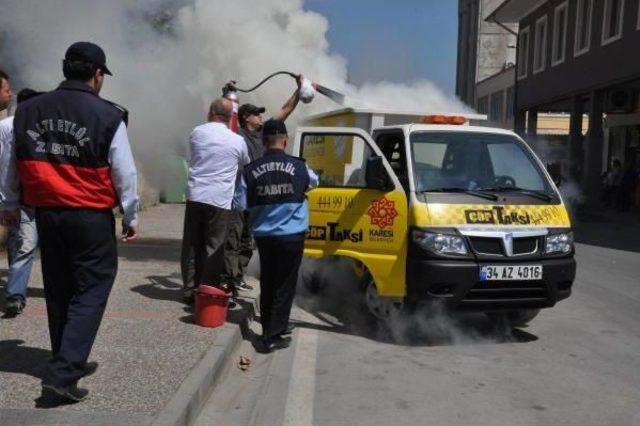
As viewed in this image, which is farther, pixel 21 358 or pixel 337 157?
pixel 337 157

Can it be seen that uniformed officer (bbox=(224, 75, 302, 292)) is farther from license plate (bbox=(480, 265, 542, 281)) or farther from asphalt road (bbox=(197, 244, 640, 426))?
license plate (bbox=(480, 265, 542, 281))

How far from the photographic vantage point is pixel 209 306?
5.71 meters

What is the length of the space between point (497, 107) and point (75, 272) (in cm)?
3996

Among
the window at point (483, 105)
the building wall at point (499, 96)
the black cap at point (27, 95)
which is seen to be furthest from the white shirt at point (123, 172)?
the window at point (483, 105)

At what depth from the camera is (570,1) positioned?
25.1m

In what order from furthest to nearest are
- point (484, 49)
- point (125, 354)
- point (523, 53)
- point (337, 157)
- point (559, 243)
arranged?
point (484, 49)
point (523, 53)
point (337, 157)
point (559, 243)
point (125, 354)

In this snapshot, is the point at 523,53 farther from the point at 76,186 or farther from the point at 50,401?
the point at 50,401

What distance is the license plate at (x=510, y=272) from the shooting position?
18.8ft

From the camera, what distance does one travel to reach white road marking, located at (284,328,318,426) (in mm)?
4324

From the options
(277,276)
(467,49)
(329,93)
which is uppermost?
(467,49)

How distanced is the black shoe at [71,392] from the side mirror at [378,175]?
3.07 meters

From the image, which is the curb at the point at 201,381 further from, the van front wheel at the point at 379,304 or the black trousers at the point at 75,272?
the van front wheel at the point at 379,304

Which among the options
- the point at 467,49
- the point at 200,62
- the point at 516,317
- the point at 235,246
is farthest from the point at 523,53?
the point at 235,246

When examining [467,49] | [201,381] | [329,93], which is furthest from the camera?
[467,49]
